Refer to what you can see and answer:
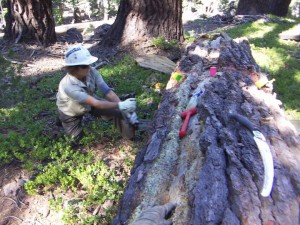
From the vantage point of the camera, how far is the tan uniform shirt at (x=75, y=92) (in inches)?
148

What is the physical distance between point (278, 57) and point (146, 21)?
123 inches

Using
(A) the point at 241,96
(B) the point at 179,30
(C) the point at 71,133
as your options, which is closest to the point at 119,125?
(C) the point at 71,133

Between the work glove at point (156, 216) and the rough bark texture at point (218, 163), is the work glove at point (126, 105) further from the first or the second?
the work glove at point (156, 216)

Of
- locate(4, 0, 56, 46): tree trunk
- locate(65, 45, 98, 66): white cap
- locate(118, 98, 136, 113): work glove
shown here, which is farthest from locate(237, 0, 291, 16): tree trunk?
locate(65, 45, 98, 66): white cap

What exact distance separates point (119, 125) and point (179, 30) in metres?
3.98

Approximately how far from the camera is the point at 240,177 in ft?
7.56

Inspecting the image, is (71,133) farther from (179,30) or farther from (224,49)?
(179,30)

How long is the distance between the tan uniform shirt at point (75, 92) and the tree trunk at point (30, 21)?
4043mm

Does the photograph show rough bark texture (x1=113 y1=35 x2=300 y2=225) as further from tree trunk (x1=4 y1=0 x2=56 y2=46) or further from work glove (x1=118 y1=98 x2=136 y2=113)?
tree trunk (x1=4 y1=0 x2=56 y2=46)

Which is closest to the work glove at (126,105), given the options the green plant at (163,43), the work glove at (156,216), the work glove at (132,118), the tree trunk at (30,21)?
the work glove at (132,118)

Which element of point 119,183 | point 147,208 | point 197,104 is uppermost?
point 197,104

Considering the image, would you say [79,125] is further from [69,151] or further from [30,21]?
[30,21]

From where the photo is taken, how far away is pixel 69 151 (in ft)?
12.9

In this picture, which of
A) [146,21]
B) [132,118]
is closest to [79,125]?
[132,118]
